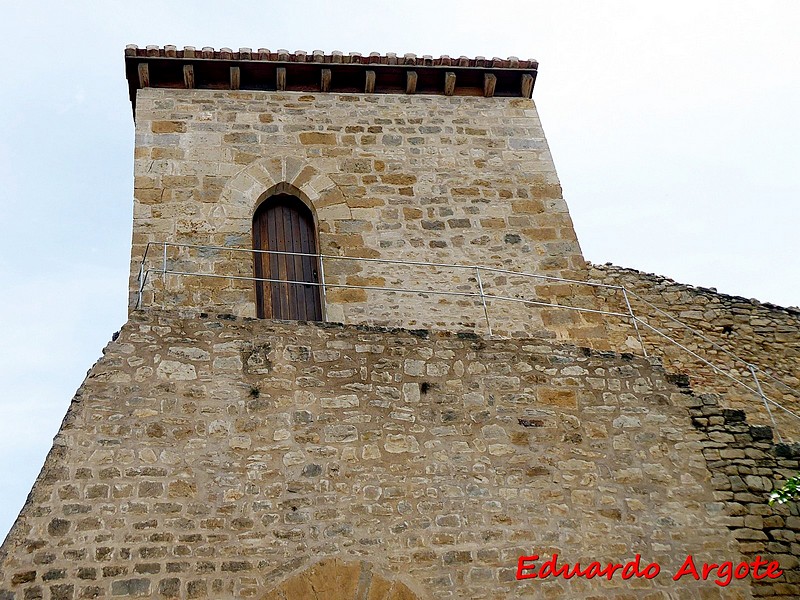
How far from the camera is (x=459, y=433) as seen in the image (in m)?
6.91

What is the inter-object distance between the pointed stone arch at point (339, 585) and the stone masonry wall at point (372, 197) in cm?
312

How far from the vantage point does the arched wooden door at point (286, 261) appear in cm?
902

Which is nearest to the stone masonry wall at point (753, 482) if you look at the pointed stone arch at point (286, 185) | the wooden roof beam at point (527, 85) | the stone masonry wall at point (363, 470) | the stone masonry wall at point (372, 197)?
the stone masonry wall at point (363, 470)

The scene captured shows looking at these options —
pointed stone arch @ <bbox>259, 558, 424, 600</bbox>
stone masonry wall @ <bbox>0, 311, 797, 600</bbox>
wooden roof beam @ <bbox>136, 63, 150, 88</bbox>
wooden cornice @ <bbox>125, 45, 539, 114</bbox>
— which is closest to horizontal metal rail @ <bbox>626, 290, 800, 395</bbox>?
wooden cornice @ <bbox>125, 45, 539, 114</bbox>

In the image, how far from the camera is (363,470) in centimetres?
657

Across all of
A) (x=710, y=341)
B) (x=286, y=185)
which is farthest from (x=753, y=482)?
(x=286, y=185)

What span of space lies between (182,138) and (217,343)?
3.68m

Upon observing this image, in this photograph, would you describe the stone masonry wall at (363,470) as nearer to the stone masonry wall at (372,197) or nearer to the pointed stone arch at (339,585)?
the pointed stone arch at (339,585)

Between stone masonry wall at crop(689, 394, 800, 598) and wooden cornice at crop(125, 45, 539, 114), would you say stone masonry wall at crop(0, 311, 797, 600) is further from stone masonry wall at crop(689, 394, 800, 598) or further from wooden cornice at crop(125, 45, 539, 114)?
wooden cornice at crop(125, 45, 539, 114)

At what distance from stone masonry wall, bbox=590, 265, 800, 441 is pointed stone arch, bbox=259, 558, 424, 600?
16.7 feet

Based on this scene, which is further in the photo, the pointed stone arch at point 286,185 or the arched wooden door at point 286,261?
the pointed stone arch at point 286,185

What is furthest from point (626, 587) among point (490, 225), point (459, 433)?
point (490, 225)

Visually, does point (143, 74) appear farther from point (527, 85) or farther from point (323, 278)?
point (527, 85)

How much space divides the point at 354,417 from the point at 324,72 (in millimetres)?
5047
